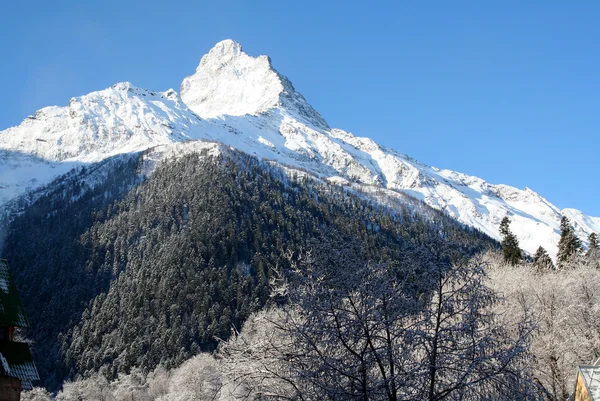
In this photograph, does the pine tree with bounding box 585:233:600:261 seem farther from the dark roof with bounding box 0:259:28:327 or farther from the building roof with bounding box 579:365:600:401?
the dark roof with bounding box 0:259:28:327

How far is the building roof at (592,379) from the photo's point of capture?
2364 centimetres

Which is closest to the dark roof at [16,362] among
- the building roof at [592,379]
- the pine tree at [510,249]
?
the building roof at [592,379]

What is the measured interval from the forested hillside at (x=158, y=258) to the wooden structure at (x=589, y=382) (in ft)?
251

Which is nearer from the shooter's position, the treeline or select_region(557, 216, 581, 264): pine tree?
the treeline

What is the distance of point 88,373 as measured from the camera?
120 m

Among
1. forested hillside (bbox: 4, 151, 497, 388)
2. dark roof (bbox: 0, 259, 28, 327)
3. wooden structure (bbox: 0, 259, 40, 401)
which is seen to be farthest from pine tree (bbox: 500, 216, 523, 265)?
wooden structure (bbox: 0, 259, 40, 401)

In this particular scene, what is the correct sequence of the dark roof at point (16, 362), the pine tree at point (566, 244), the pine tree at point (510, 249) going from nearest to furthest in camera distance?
the dark roof at point (16, 362) → the pine tree at point (566, 244) → the pine tree at point (510, 249)

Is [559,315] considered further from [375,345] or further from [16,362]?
[16,362]

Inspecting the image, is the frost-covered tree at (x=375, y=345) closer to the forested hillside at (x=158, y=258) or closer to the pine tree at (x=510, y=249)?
the pine tree at (x=510, y=249)

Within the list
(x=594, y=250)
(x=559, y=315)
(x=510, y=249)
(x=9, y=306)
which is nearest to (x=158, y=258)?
(x=510, y=249)

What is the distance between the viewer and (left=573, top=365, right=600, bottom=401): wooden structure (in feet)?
77.7

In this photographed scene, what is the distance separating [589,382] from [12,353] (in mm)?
22354

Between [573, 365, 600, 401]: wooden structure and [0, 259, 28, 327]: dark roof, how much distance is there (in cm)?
2207

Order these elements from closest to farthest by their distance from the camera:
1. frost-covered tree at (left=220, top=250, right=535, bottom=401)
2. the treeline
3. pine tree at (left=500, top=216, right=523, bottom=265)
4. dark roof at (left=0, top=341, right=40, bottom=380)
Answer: frost-covered tree at (left=220, top=250, right=535, bottom=401), dark roof at (left=0, top=341, right=40, bottom=380), the treeline, pine tree at (left=500, top=216, right=523, bottom=265)
